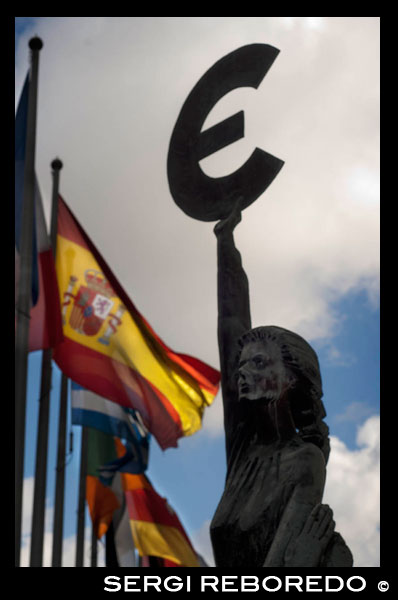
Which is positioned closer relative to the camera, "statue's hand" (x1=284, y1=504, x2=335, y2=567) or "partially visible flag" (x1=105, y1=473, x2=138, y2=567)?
"statue's hand" (x1=284, y1=504, x2=335, y2=567)

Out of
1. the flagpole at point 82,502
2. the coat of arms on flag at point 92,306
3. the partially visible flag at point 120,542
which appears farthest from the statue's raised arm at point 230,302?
the partially visible flag at point 120,542

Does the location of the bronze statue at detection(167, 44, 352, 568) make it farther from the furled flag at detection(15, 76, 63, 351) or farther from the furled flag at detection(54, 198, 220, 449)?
the furled flag at detection(54, 198, 220, 449)

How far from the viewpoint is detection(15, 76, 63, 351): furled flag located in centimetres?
1259

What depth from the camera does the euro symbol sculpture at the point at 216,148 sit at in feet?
19.9

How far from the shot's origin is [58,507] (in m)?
15.3

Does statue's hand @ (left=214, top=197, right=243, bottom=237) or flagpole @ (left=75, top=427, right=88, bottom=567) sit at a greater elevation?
flagpole @ (left=75, top=427, right=88, bottom=567)

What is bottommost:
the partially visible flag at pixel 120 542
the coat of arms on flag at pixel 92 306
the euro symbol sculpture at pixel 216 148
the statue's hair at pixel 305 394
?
the statue's hair at pixel 305 394

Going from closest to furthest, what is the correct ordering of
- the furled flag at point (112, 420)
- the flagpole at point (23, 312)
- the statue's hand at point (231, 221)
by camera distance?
the statue's hand at point (231, 221) < the flagpole at point (23, 312) < the furled flag at point (112, 420)

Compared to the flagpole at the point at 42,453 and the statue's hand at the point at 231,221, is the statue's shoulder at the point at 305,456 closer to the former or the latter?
the statue's hand at the point at 231,221

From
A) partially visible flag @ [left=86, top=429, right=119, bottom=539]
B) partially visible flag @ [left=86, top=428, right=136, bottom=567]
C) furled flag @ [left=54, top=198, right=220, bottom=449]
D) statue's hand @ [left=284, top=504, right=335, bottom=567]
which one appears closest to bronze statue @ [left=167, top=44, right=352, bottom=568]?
statue's hand @ [left=284, top=504, right=335, bottom=567]

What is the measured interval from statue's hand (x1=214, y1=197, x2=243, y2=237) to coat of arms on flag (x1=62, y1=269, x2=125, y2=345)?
7779 millimetres

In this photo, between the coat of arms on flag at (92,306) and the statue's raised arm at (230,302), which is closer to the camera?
the statue's raised arm at (230,302)

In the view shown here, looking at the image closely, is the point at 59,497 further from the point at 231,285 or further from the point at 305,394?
the point at 305,394

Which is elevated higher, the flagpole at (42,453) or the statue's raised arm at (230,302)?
the flagpole at (42,453)
